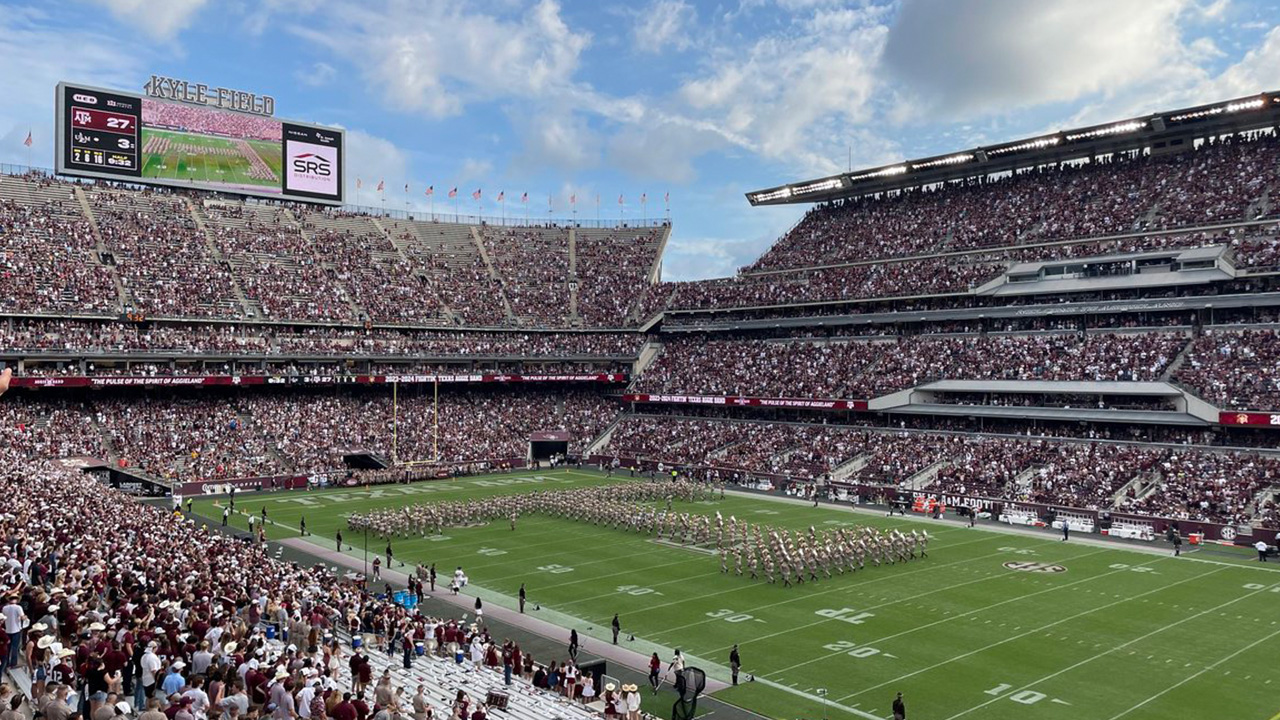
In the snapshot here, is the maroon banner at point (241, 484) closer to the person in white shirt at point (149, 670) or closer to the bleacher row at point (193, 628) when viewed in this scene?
the bleacher row at point (193, 628)

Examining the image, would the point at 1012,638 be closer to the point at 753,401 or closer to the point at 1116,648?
the point at 1116,648

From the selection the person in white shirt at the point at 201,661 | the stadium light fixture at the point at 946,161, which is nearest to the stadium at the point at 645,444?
the person in white shirt at the point at 201,661

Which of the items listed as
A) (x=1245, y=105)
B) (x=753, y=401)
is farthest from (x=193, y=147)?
(x=1245, y=105)

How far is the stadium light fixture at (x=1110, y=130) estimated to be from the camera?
5466 cm

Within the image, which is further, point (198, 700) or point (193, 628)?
point (193, 628)

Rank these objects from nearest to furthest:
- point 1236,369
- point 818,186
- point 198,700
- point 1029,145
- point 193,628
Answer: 1. point 198,700
2. point 193,628
3. point 1236,369
4. point 1029,145
5. point 818,186

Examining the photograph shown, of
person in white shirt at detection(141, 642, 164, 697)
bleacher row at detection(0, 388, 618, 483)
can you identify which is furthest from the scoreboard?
person in white shirt at detection(141, 642, 164, 697)

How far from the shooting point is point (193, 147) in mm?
66750

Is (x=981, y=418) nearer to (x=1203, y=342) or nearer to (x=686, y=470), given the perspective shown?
(x=1203, y=342)

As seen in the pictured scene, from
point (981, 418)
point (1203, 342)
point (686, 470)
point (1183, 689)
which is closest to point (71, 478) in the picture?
point (686, 470)

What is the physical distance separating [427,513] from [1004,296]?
114ft

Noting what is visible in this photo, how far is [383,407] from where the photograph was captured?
2522 inches

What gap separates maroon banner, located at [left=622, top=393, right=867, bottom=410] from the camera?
184 feet

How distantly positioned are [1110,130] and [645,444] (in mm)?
34400
